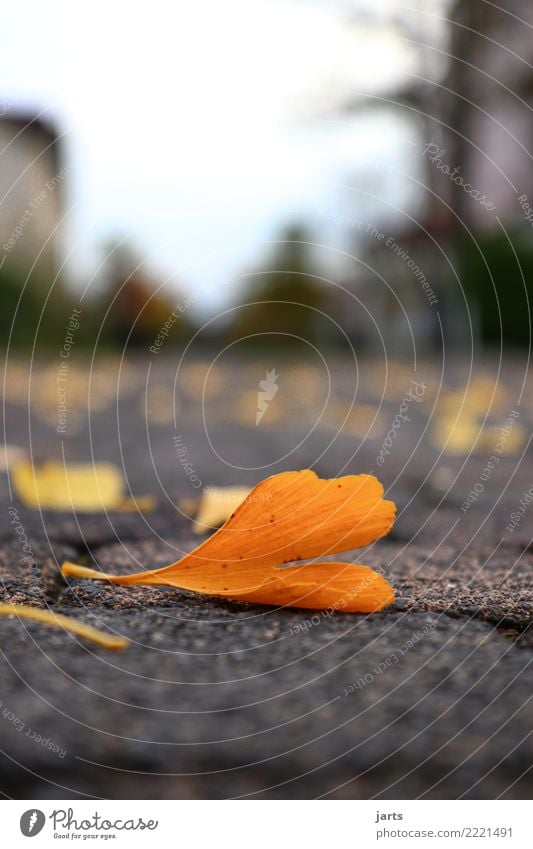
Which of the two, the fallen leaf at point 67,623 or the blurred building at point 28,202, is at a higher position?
the blurred building at point 28,202

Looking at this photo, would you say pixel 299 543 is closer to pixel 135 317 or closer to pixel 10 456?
pixel 10 456

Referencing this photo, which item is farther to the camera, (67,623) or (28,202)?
(28,202)
